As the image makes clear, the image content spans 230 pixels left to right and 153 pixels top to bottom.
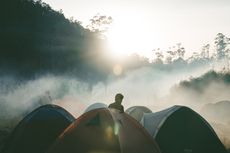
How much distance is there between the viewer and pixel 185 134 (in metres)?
12.1

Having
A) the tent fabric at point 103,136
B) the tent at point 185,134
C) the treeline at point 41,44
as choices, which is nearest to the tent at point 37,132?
the tent fabric at point 103,136

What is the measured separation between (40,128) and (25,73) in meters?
35.3

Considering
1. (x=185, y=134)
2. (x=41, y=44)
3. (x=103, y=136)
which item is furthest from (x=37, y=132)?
(x=41, y=44)

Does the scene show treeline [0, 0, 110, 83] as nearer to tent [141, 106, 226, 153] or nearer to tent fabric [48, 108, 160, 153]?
tent [141, 106, 226, 153]

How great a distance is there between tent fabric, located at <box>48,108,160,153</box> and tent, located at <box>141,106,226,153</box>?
2.42 meters

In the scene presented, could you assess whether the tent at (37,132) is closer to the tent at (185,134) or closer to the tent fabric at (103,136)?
the tent fabric at (103,136)

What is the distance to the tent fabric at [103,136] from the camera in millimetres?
9406

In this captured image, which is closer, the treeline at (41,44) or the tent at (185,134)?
the tent at (185,134)

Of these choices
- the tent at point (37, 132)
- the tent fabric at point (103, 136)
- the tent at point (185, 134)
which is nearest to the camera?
the tent fabric at point (103, 136)

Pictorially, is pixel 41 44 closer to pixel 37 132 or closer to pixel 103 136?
pixel 37 132

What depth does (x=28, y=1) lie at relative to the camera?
51.8 m

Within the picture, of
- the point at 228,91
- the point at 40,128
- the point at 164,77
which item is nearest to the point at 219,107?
the point at 40,128

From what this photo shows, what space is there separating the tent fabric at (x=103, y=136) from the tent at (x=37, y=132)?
1648mm

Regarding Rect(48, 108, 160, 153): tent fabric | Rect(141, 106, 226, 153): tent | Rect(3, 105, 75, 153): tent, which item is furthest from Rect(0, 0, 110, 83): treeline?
Rect(48, 108, 160, 153): tent fabric
